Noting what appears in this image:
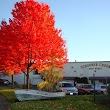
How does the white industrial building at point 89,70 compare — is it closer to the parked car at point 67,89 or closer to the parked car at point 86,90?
the parked car at point 86,90

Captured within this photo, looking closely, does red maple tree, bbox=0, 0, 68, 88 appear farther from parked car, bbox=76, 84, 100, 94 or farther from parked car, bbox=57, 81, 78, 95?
parked car, bbox=76, 84, 100, 94

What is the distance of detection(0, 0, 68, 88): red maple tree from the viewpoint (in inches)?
1133

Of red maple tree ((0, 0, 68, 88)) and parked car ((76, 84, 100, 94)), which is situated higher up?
red maple tree ((0, 0, 68, 88))

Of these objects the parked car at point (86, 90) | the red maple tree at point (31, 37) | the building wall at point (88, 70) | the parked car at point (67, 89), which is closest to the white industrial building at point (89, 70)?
the building wall at point (88, 70)

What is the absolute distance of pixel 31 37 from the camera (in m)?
28.6

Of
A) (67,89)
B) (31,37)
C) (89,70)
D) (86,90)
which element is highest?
(31,37)

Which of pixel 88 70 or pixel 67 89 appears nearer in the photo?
pixel 67 89

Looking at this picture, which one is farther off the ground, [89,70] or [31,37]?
[31,37]

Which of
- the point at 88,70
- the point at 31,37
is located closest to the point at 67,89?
the point at 31,37

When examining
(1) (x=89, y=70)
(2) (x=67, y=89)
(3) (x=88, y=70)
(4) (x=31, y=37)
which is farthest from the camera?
(3) (x=88, y=70)

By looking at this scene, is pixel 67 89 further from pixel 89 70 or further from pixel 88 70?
pixel 88 70

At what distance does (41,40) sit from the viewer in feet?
94.4

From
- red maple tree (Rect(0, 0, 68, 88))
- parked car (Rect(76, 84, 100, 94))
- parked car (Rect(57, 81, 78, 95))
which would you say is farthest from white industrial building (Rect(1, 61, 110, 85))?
red maple tree (Rect(0, 0, 68, 88))

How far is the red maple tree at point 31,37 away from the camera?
Answer: 28.8m
